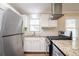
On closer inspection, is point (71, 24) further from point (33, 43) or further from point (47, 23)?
point (33, 43)

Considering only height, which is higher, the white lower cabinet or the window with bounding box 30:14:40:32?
the window with bounding box 30:14:40:32

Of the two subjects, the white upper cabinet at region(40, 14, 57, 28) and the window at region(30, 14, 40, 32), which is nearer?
the window at region(30, 14, 40, 32)

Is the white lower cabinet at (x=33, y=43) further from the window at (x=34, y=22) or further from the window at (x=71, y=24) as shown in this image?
the window at (x=71, y=24)

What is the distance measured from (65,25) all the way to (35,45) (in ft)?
5.70

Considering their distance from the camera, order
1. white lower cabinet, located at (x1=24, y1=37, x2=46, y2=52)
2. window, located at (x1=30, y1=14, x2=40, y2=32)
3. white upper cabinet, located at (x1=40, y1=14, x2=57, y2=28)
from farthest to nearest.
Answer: white upper cabinet, located at (x1=40, y1=14, x2=57, y2=28)
window, located at (x1=30, y1=14, x2=40, y2=32)
white lower cabinet, located at (x1=24, y1=37, x2=46, y2=52)

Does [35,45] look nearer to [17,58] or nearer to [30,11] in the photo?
[30,11]

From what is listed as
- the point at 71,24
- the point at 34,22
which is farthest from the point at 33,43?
the point at 71,24

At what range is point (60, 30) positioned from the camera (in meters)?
5.82

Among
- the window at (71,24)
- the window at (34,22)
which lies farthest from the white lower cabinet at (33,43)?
the window at (71,24)

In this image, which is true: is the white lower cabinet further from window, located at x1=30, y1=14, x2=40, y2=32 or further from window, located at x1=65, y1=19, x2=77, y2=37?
window, located at x1=65, y1=19, x2=77, y2=37

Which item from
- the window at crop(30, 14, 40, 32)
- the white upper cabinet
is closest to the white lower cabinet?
the window at crop(30, 14, 40, 32)

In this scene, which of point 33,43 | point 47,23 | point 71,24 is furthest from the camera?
point 47,23

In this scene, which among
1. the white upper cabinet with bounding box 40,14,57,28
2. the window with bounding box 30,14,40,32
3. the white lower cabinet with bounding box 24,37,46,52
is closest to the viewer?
the white lower cabinet with bounding box 24,37,46,52

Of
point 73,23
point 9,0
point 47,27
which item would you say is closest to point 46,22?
point 47,27
